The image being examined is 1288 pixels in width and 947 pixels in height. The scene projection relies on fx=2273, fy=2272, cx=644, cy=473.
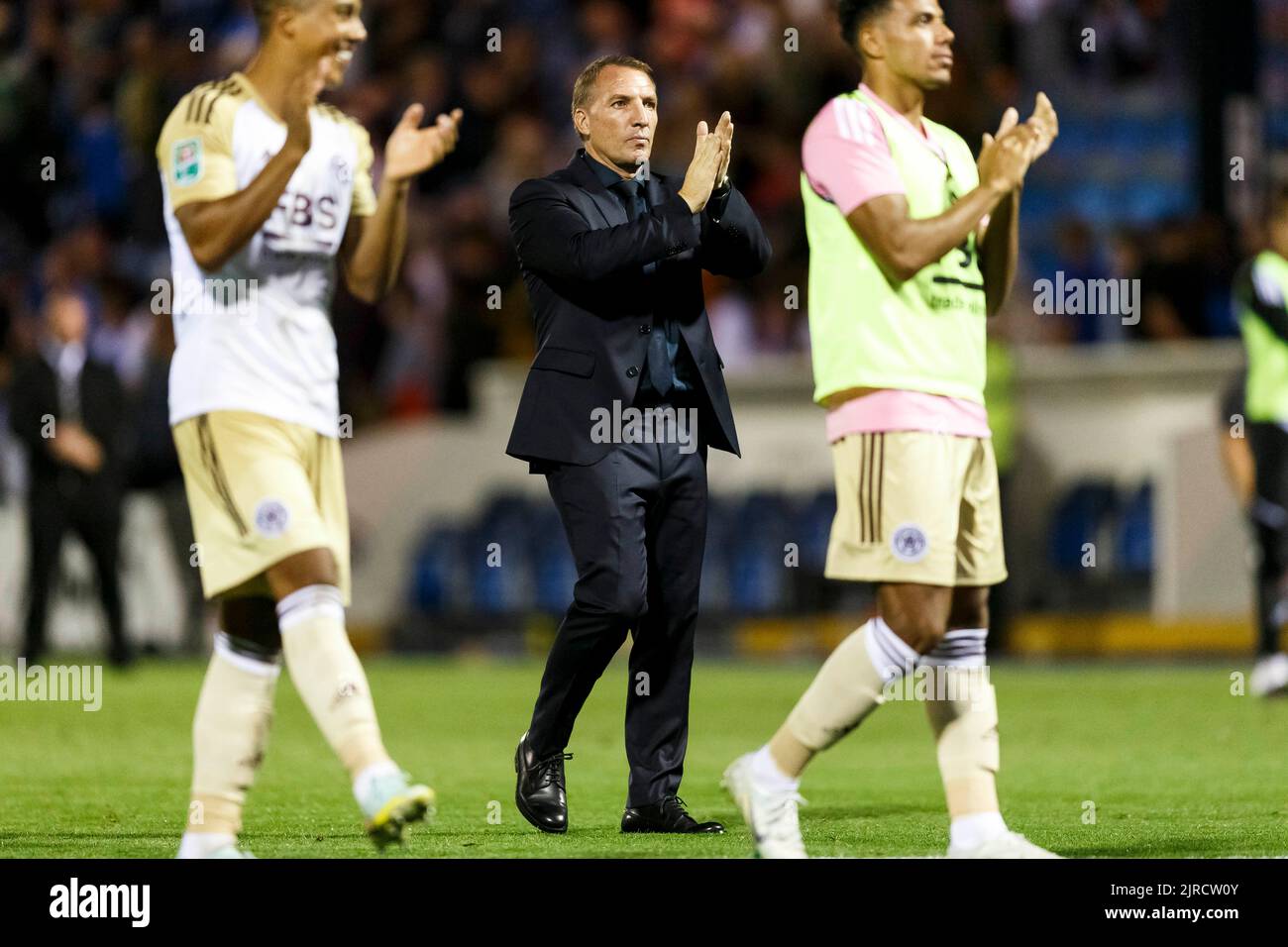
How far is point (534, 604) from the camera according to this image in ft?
66.1

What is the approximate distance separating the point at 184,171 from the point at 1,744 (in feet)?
20.3

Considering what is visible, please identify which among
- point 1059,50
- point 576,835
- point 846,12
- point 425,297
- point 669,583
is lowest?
point 576,835

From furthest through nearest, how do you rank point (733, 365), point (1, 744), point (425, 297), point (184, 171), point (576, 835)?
point (425, 297) → point (733, 365) → point (1, 744) → point (576, 835) → point (184, 171)

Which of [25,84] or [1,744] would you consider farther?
[25,84]

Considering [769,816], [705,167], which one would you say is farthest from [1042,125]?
[769,816]

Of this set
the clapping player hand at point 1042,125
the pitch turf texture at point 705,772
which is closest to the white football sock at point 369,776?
→ the pitch turf texture at point 705,772

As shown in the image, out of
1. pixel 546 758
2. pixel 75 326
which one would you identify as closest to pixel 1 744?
pixel 546 758

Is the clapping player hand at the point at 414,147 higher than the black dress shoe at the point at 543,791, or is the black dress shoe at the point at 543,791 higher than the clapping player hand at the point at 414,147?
the clapping player hand at the point at 414,147

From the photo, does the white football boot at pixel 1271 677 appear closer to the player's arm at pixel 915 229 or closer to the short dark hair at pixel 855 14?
the short dark hair at pixel 855 14

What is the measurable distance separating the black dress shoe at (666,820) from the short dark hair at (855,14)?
2.49 metres

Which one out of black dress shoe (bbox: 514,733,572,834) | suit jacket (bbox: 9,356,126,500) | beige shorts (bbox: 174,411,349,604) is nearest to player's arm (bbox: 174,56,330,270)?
beige shorts (bbox: 174,411,349,604)

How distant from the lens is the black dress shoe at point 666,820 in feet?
23.9

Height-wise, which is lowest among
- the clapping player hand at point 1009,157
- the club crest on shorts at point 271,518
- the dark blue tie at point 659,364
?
the club crest on shorts at point 271,518

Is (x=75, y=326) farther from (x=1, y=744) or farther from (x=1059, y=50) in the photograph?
(x=1059, y=50)
